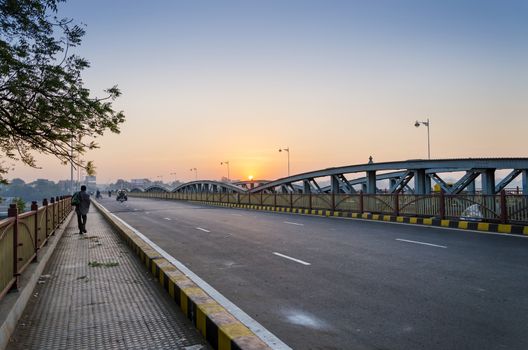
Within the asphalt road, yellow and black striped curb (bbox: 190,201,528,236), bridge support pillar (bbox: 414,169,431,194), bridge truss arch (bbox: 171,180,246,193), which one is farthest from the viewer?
bridge truss arch (bbox: 171,180,246,193)

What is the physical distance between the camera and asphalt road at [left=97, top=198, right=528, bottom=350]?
443cm

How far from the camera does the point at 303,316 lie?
5.11 metres

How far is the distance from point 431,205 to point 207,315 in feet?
51.1

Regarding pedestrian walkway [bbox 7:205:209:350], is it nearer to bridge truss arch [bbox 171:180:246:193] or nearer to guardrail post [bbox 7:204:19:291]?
guardrail post [bbox 7:204:19:291]

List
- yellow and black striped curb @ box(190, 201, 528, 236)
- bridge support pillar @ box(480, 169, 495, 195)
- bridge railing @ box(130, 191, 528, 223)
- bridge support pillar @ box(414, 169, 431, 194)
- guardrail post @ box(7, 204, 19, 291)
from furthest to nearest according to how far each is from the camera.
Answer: bridge support pillar @ box(414, 169, 431, 194)
bridge support pillar @ box(480, 169, 495, 195)
bridge railing @ box(130, 191, 528, 223)
yellow and black striped curb @ box(190, 201, 528, 236)
guardrail post @ box(7, 204, 19, 291)

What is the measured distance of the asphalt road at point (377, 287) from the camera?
4.43m

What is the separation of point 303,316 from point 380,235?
9.12m

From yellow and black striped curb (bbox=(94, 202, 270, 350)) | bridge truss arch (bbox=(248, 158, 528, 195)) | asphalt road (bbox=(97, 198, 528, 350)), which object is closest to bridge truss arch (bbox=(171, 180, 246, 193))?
bridge truss arch (bbox=(248, 158, 528, 195))

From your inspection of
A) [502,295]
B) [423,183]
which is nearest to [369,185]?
[423,183]

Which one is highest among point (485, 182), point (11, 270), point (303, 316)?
point (485, 182)

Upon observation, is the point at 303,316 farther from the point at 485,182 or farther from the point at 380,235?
the point at 485,182

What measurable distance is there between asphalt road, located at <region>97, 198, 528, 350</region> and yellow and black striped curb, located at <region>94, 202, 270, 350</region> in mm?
530

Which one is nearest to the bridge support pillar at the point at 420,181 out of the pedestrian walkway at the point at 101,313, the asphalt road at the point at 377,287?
the asphalt road at the point at 377,287

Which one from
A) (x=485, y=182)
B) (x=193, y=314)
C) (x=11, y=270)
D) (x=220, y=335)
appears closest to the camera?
(x=220, y=335)
